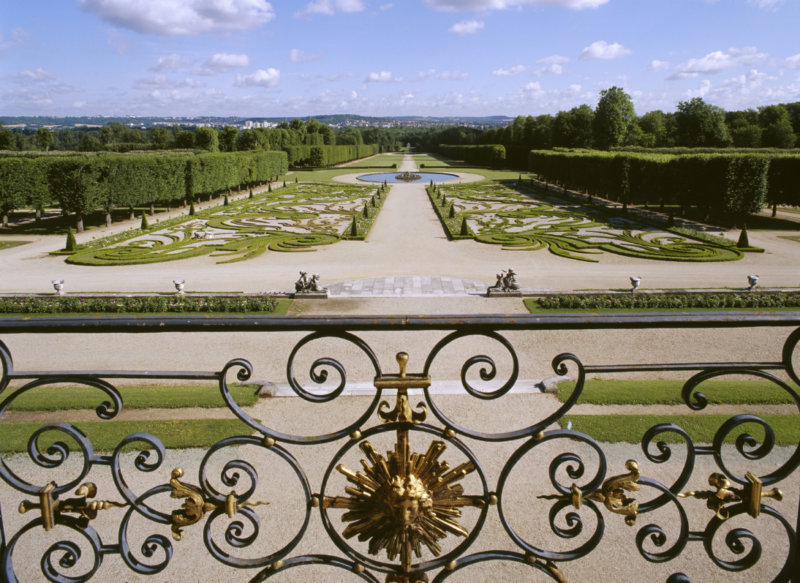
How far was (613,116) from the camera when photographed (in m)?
77.6

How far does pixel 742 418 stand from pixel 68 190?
43198 millimetres

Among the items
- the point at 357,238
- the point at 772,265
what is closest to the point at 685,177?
the point at 772,265

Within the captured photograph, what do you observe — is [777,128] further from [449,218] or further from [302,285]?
[302,285]

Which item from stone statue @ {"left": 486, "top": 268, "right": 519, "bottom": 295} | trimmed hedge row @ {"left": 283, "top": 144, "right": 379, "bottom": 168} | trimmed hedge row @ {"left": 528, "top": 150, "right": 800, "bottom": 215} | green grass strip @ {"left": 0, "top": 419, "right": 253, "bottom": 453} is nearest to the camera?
green grass strip @ {"left": 0, "top": 419, "right": 253, "bottom": 453}

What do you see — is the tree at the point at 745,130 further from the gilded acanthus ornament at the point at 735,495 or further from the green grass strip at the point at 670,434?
the gilded acanthus ornament at the point at 735,495

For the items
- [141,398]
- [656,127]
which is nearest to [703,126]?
[656,127]

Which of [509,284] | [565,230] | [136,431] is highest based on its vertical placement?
[565,230]

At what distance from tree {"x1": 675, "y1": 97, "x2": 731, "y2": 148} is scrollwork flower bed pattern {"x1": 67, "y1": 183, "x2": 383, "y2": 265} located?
53191mm

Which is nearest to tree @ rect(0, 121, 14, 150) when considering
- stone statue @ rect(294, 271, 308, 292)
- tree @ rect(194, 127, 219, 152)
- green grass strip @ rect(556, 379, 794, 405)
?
tree @ rect(194, 127, 219, 152)

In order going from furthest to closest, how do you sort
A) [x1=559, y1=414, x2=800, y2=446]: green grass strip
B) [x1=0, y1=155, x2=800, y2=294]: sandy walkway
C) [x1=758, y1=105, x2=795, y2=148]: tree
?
[x1=758, y1=105, x2=795, y2=148]: tree < [x1=0, y1=155, x2=800, y2=294]: sandy walkway < [x1=559, y1=414, x2=800, y2=446]: green grass strip

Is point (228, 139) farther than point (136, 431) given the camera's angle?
Yes

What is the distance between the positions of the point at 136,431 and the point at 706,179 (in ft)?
132

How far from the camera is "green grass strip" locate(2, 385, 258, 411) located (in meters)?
11.8

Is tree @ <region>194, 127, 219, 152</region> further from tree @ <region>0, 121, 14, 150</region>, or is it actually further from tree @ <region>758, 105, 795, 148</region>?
tree @ <region>758, 105, 795, 148</region>
